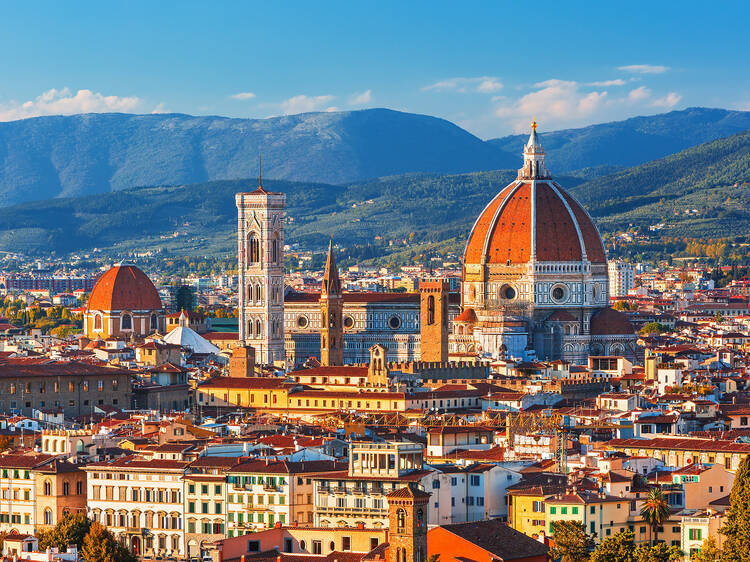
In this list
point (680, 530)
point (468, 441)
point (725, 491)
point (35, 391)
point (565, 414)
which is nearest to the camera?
point (680, 530)

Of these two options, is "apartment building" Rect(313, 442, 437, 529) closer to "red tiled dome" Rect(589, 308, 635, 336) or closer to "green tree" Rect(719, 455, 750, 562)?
"green tree" Rect(719, 455, 750, 562)

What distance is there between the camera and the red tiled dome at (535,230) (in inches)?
5246

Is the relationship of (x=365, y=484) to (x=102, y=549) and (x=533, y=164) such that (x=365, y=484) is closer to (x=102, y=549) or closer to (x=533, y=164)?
(x=102, y=549)

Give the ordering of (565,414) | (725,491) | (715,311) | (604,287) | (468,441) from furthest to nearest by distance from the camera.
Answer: (715,311) < (604,287) < (565,414) < (468,441) < (725,491)

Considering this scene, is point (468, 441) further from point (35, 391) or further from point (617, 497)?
point (35, 391)

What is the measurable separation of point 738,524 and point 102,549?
15436 mm

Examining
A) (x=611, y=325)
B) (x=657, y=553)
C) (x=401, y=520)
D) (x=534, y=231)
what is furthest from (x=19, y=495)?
(x=534, y=231)

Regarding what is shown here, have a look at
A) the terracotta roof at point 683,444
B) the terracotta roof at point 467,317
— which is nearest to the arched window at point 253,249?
the terracotta roof at point 467,317

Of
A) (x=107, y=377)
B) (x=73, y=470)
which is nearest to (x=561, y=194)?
(x=107, y=377)

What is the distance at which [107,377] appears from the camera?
9331 centimetres

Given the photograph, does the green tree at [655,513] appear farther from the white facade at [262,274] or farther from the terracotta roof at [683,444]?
the white facade at [262,274]

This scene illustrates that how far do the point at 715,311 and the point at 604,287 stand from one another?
60199mm

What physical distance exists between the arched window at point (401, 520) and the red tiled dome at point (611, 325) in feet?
277

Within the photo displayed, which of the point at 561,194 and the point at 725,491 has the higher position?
the point at 561,194
